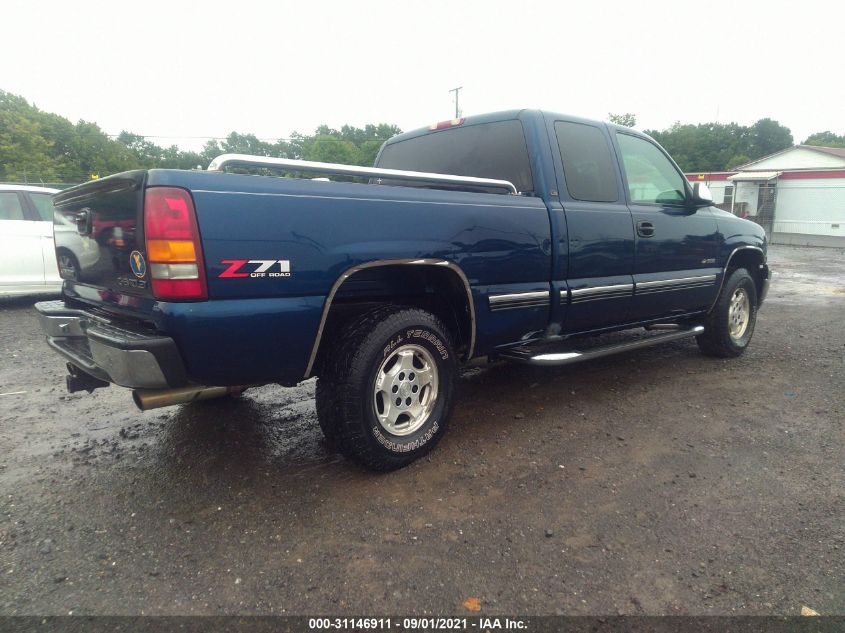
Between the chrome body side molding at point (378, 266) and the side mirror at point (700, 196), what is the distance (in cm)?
253

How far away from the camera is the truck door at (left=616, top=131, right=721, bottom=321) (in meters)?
4.11

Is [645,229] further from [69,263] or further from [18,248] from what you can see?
[18,248]

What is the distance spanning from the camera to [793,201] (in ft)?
79.8

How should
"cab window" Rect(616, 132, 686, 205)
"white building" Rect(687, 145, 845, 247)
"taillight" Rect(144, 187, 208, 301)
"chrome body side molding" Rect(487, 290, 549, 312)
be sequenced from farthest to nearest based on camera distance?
"white building" Rect(687, 145, 845, 247) → "cab window" Rect(616, 132, 686, 205) → "chrome body side molding" Rect(487, 290, 549, 312) → "taillight" Rect(144, 187, 208, 301)

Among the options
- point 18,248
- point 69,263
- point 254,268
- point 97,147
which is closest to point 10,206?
point 18,248

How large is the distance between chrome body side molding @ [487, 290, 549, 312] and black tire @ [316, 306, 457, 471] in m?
0.37

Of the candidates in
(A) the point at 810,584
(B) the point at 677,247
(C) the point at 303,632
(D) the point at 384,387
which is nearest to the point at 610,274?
(B) the point at 677,247

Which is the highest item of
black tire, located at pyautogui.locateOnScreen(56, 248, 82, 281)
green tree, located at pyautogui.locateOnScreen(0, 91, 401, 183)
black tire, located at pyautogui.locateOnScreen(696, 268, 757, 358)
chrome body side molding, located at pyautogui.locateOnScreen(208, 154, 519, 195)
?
green tree, located at pyautogui.locateOnScreen(0, 91, 401, 183)

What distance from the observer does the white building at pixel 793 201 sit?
2247cm

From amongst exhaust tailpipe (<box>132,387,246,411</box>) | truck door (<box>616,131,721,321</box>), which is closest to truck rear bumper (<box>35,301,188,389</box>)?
exhaust tailpipe (<box>132,387,246,411</box>)

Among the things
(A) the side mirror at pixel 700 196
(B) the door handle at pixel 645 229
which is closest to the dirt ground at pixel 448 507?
(B) the door handle at pixel 645 229

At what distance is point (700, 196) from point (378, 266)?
122 inches

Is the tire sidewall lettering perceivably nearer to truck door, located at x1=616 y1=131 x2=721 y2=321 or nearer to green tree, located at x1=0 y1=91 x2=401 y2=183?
truck door, located at x1=616 y1=131 x2=721 y2=321

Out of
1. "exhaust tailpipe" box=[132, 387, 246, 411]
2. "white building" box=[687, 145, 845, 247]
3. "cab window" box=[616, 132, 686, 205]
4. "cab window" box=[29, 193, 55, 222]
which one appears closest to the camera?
"exhaust tailpipe" box=[132, 387, 246, 411]
